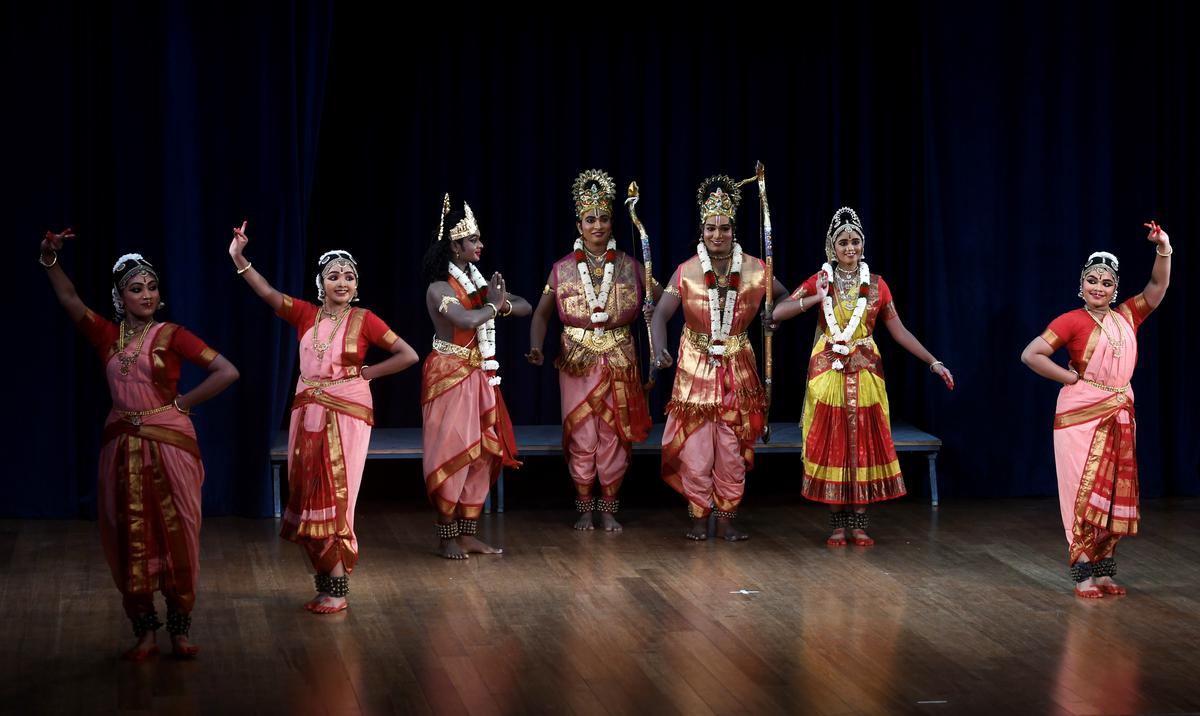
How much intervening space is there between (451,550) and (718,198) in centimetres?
189

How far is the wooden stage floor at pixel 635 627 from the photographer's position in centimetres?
470

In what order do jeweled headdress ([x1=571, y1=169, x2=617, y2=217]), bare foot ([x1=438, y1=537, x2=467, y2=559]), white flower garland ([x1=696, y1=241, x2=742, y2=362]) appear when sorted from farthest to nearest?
jeweled headdress ([x1=571, y1=169, x2=617, y2=217])
white flower garland ([x1=696, y1=241, x2=742, y2=362])
bare foot ([x1=438, y1=537, x2=467, y2=559])

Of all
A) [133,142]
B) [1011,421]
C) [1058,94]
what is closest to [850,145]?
[1058,94]

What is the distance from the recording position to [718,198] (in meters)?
6.76

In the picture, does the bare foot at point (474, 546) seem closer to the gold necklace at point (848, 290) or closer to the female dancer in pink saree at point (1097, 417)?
the gold necklace at point (848, 290)

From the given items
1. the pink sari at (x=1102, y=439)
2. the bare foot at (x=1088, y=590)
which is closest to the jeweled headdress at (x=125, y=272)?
the pink sari at (x=1102, y=439)

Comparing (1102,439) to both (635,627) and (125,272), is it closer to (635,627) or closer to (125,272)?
(635,627)

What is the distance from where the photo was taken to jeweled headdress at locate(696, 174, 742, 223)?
6754 millimetres

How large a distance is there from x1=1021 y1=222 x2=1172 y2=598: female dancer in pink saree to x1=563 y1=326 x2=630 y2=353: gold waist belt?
75.9 inches

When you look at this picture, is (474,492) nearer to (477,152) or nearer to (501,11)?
(477,152)

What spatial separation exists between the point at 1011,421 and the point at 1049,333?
221 cm

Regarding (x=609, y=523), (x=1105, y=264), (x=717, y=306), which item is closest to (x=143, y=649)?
(x=609, y=523)

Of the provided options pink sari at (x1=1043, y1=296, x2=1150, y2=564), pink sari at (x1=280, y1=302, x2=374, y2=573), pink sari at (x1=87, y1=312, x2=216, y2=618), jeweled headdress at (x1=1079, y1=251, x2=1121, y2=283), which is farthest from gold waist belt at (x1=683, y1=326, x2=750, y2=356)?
pink sari at (x1=87, y1=312, x2=216, y2=618)

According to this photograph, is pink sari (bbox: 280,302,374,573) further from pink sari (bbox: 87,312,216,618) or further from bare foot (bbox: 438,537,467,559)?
bare foot (bbox: 438,537,467,559)
